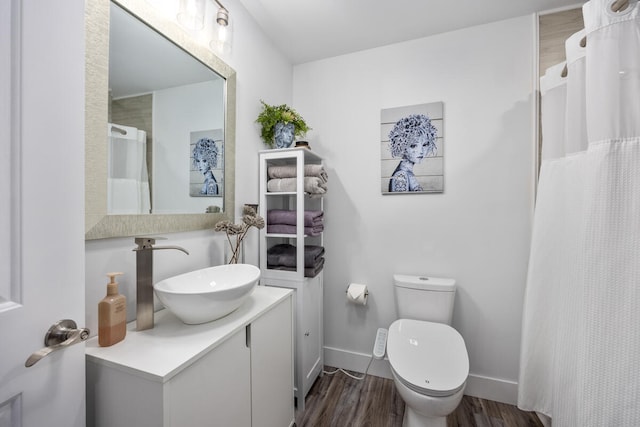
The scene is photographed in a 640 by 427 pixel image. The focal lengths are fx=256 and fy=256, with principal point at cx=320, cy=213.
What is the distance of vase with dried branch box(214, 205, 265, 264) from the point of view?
1272mm

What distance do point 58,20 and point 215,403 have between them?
1.10 metres

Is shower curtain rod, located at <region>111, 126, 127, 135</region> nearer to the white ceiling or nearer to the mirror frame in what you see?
the mirror frame

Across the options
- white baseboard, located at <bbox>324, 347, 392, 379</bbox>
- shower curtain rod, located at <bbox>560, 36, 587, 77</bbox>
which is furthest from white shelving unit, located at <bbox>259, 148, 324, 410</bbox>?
shower curtain rod, located at <bbox>560, 36, 587, 77</bbox>

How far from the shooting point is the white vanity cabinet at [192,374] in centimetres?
67

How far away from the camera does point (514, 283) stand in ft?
5.34

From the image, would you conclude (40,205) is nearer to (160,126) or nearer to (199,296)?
(199,296)

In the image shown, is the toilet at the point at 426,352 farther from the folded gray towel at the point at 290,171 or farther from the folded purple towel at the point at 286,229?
the folded gray towel at the point at 290,171

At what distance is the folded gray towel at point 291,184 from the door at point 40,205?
3.50 ft

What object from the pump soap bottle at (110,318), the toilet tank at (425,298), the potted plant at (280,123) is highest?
the potted plant at (280,123)

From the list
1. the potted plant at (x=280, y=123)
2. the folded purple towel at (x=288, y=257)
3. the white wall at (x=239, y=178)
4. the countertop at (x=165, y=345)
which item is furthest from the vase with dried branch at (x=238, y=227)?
the potted plant at (x=280, y=123)

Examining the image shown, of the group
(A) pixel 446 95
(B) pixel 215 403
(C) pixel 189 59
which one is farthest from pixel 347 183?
(B) pixel 215 403

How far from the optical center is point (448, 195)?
1748mm

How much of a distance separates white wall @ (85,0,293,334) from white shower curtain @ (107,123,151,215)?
13 centimetres

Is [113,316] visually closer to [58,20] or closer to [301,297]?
[58,20]
